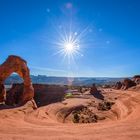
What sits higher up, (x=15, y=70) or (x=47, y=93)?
(x=15, y=70)

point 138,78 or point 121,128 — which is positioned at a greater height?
point 138,78

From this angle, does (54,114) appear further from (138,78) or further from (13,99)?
(138,78)

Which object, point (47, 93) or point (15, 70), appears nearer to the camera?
point (15, 70)

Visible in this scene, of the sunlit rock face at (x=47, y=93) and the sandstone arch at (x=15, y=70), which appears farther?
the sunlit rock face at (x=47, y=93)

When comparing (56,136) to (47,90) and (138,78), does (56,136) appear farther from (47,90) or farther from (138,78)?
(138,78)

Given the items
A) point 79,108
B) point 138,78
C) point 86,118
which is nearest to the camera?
point 86,118

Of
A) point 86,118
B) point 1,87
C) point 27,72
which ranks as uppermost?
point 27,72

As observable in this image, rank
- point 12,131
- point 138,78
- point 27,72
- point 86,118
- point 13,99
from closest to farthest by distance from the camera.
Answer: point 12,131 → point 86,118 → point 27,72 → point 13,99 → point 138,78

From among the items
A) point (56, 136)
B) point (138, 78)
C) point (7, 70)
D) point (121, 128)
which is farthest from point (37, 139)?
point (138, 78)

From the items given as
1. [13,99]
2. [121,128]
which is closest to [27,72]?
[13,99]

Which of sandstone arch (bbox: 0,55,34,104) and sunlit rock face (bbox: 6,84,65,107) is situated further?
sunlit rock face (bbox: 6,84,65,107)

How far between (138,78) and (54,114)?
195 feet

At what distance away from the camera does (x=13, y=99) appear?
40781mm

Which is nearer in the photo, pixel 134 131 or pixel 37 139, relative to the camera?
pixel 37 139
